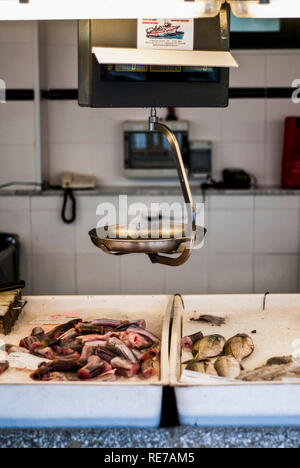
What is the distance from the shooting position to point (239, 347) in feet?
6.31

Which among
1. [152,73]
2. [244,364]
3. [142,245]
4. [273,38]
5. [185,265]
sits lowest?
[185,265]

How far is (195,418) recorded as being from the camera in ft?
4.98

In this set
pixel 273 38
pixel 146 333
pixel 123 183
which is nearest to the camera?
pixel 146 333

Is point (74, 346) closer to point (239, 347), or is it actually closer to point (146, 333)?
point (146, 333)

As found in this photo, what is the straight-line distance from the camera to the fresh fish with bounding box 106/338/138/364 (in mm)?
1807

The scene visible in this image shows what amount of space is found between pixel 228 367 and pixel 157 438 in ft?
1.20

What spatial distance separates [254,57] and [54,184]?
73.1 inches

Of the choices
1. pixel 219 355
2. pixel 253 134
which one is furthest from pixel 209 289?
pixel 219 355

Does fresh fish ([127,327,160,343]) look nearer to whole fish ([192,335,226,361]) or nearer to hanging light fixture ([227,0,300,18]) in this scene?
whole fish ([192,335,226,361])

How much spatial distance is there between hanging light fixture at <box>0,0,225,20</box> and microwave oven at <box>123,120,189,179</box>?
2.73 m

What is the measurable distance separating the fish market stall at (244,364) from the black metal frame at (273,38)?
8.78 ft

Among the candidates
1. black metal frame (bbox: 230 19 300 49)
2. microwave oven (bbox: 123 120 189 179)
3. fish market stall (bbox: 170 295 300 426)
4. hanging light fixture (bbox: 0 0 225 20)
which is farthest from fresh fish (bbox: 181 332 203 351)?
black metal frame (bbox: 230 19 300 49)

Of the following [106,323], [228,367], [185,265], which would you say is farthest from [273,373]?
[185,265]
